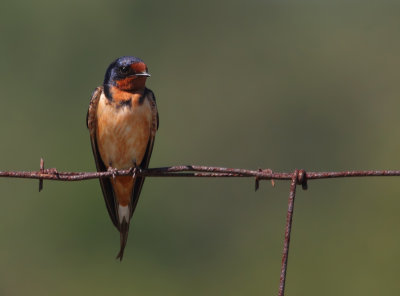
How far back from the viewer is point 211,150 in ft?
130

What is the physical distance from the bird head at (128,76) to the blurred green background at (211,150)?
56.6 ft

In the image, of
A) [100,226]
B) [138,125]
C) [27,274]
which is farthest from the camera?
[100,226]

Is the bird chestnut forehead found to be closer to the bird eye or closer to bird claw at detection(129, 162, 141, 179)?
the bird eye

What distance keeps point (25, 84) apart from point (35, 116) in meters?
6.65

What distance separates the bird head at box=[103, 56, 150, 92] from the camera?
→ 576 centimetres

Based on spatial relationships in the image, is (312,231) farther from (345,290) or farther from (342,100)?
(342,100)

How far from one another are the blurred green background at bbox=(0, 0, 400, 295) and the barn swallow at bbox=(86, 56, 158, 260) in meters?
17.1

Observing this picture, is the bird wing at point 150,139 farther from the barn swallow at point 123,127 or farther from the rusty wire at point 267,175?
the rusty wire at point 267,175

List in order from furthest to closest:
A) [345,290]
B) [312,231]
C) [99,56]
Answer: [99,56] → [312,231] → [345,290]

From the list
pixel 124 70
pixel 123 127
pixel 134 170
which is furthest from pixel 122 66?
pixel 134 170

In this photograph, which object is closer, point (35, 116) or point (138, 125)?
point (138, 125)

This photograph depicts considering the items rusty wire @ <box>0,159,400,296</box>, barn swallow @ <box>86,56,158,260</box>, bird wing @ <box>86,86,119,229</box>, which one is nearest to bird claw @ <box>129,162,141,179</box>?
barn swallow @ <box>86,56,158,260</box>

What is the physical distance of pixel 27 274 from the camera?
1094 inches

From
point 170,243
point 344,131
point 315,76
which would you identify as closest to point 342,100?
point 344,131
